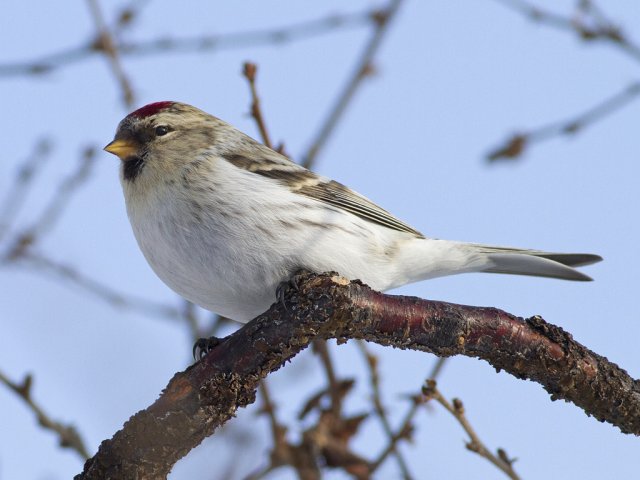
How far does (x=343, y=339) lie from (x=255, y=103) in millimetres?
1323

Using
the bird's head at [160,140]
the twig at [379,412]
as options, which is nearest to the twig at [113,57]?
the bird's head at [160,140]

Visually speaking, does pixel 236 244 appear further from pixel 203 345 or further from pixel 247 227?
pixel 203 345

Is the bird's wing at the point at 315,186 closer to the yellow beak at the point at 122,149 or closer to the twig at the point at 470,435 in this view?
the yellow beak at the point at 122,149

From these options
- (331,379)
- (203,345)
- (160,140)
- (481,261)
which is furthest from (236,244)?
(481,261)

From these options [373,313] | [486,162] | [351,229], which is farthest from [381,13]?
[373,313]

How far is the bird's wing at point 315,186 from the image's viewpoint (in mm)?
3586

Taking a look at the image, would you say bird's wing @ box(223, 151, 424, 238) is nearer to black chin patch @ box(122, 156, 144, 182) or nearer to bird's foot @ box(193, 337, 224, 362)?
black chin patch @ box(122, 156, 144, 182)

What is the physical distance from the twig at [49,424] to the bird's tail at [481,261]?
1476mm

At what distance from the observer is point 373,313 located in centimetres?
246

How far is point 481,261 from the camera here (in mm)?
3986

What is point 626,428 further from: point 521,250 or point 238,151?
point 238,151

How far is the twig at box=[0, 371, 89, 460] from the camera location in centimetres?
329

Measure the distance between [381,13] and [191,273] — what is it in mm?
1784

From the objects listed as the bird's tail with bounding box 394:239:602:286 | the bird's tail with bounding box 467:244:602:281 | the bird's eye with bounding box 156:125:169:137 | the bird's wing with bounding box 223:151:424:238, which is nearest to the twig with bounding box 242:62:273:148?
the bird's wing with bounding box 223:151:424:238
